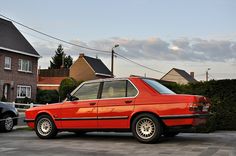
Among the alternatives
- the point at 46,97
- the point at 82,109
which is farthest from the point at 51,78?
the point at 82,109

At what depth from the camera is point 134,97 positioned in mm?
9680

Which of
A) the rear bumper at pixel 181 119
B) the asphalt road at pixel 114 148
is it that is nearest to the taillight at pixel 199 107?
the rear bumper at pixel 181 119

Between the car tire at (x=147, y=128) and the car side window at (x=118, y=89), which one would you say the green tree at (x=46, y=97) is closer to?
the car side window at (x=118, y=89)

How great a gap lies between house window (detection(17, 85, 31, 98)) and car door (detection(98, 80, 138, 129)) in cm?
2940

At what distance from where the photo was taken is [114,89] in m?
10.2

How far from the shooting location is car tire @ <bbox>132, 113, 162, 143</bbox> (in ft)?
30.2

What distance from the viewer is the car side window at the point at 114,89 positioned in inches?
395

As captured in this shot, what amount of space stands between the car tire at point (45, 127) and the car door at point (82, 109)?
1.31 feet

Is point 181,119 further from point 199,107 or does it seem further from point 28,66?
point 28,66

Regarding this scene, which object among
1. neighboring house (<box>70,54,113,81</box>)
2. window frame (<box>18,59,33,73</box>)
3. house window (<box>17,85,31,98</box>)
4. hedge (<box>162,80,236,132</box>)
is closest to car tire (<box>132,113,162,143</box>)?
hedge (<box>162,80,236,132</box>)

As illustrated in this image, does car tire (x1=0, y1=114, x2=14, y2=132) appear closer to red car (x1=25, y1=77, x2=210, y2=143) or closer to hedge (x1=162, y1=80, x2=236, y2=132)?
red car (x1=25, y1=77, x2=210, y2=143)

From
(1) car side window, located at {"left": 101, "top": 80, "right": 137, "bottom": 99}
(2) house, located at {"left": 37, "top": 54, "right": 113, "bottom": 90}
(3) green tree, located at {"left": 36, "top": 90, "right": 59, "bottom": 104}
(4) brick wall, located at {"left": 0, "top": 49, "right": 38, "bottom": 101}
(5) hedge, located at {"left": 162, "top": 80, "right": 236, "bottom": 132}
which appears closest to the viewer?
(1) car side window, located at {"left": 101, "top": 80, "right": 137, "bottom": 99}

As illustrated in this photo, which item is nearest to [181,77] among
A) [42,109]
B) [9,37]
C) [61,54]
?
[61,54]

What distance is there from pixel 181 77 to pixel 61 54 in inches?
1162
